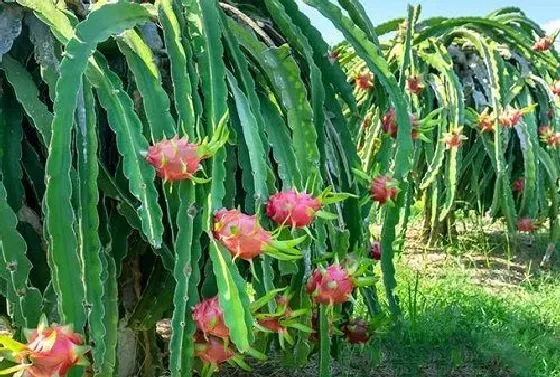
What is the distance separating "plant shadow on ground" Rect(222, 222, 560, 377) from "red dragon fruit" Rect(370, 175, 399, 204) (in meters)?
0.35

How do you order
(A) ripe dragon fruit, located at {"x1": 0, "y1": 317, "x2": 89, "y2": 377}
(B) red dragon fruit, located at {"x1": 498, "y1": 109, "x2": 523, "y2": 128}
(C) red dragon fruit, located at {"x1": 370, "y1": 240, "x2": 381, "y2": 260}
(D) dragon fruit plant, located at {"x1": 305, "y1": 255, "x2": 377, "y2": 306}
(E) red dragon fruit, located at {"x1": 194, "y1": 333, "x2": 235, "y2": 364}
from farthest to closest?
(B) red dragon fruit, located at {"x1": 498, "y1": 109, "x2": 523, "y2": 128} < (C) red dragon fruit, located at {"x1": 370, "y1": 240, "x2": 381, "y2": 260} < (D) dragon fruit plant, located at {"x1": 305, "y1": 255, "x2": 377, "y2": 306} < (E) red dragon fruit, located at {"x1": 194, "y1": 333, "x2": 235, "y2": 364} < (A) ripe dragon fruit, located at {"x1": 0, "y1": 317, "x2": 89, "y2": 377}

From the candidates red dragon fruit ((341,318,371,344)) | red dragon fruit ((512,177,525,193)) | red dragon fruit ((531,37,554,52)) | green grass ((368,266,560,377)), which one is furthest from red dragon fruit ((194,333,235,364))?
red dragon fruit ((531,37,554,52))

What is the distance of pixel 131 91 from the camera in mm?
1514

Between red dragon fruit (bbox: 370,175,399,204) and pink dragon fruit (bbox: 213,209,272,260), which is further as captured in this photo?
red dragon fruit (bbox: 370,175,399,204)

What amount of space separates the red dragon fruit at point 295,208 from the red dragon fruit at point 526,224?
2529mm

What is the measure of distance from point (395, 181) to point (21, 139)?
0.74 metres

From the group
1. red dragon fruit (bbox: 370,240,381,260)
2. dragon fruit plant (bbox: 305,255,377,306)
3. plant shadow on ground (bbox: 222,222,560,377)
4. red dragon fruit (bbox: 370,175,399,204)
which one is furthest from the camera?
plant shadow on ground (bbox: 222,222,560,377)

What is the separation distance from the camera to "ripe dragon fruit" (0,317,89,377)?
1.03 m

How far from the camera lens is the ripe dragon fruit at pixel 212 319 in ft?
3.99

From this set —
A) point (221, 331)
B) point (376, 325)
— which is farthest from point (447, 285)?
point (221, 331)

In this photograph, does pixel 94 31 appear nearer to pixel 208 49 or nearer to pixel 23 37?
pixel 208 49

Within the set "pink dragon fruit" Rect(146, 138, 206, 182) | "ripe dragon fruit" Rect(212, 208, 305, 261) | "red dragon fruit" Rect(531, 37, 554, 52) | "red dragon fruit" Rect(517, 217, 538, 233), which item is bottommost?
"red dragon fruit" Rect(517, 217, 538, 233)

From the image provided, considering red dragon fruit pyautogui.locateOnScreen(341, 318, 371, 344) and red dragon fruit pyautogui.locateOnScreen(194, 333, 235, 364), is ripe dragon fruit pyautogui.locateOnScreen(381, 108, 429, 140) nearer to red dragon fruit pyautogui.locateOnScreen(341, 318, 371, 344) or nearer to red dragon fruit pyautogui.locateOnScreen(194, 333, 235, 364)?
red dragon fruit pyautogui.locateOnScreen(341, 318, 371, 344)

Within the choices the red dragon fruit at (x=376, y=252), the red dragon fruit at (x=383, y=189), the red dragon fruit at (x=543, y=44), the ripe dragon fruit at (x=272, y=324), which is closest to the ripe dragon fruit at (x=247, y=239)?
the ripe dragon fruit at (x=272, y=324)
